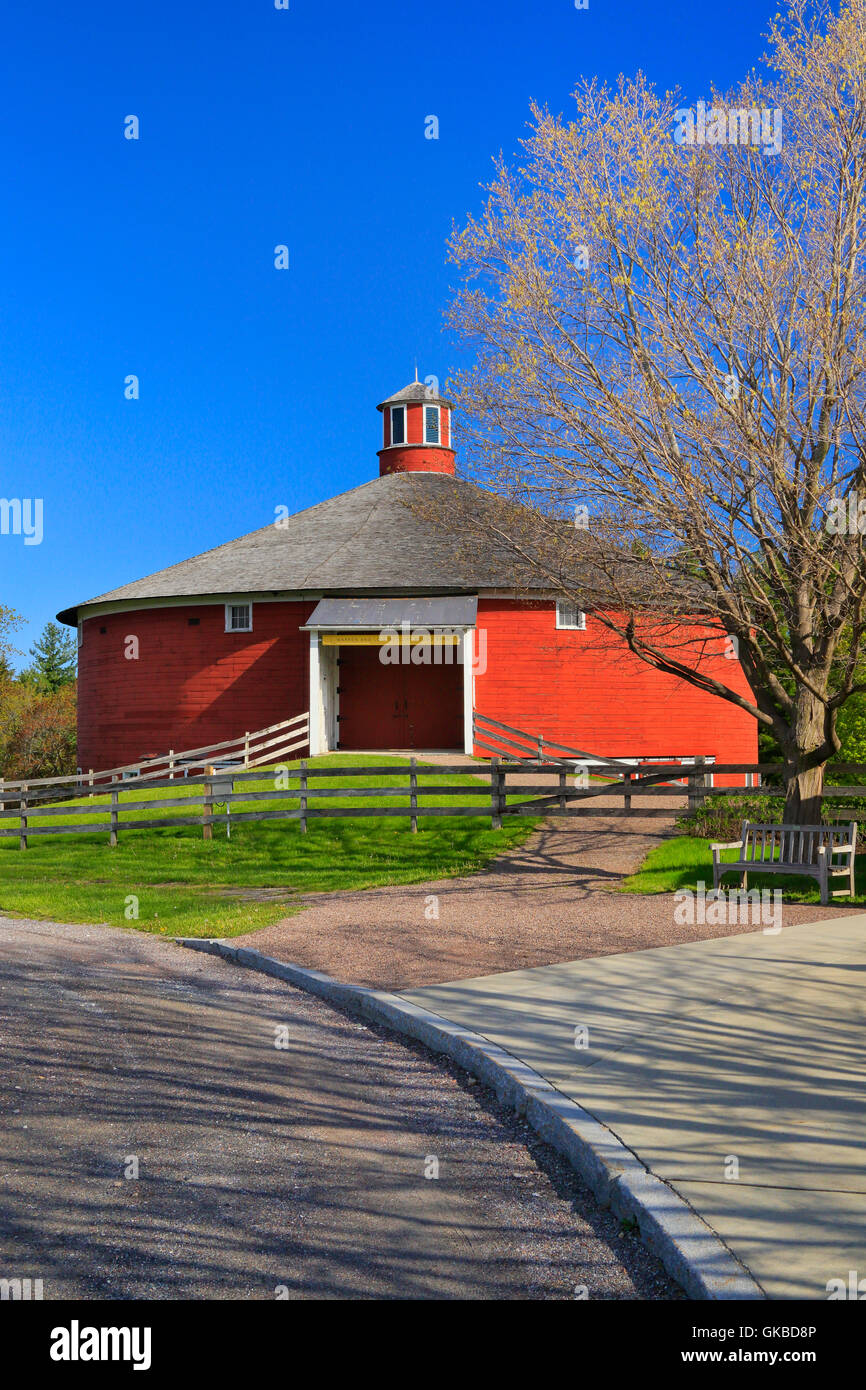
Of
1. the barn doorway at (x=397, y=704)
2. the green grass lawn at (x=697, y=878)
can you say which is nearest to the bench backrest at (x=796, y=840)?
the green grass lawn at (x=697, y=878)

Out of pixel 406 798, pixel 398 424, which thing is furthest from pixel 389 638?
pixel 398 424

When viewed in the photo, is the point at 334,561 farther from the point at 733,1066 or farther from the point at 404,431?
the point at 733,1066

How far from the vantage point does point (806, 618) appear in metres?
14.0

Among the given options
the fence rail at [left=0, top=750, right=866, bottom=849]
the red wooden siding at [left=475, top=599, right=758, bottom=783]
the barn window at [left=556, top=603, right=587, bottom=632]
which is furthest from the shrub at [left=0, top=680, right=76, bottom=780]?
the fence rail at [left=0, top=750, right=866, bottom=849]

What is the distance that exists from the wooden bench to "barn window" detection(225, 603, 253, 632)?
712 inches

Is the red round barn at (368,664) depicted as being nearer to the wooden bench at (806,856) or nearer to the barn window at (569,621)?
the barn window at (569,621)

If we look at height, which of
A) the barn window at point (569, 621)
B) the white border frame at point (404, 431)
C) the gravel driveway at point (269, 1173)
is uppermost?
the white border frame at point (404, 431)

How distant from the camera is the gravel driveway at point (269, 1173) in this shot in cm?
393

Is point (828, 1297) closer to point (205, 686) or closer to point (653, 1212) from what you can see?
point (653, 1212)

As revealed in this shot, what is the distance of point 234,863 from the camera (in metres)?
17.8

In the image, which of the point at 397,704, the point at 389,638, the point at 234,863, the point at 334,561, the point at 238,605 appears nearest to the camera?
the point at 234,863

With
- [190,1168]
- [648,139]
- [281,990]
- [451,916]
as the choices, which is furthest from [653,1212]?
[648,139]

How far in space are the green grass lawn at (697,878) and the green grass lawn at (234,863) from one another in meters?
2.64

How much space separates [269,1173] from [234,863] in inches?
517
